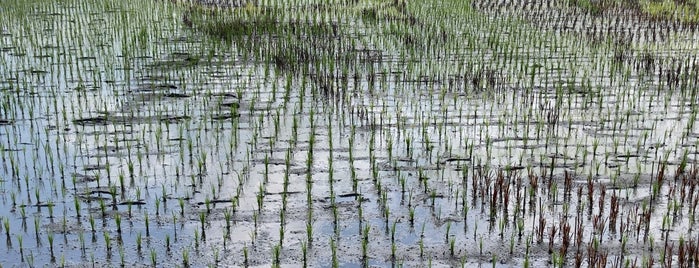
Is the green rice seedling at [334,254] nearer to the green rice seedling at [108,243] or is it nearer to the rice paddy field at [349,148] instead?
the rice paddy field at [349,148]

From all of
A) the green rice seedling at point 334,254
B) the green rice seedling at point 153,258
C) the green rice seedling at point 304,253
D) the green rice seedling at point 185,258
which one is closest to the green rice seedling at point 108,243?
the green rice seedling at point 153,258

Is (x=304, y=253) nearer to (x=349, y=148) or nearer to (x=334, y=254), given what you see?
(x=334, y=254)

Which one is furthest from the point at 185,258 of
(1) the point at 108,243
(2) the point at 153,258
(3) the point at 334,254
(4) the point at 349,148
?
(4) the point at 349,148

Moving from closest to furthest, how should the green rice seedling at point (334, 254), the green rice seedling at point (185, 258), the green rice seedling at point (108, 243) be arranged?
1. the green rice seedling at point (334, 254)
2. the green rice seedling at point (185, 258)
3. the green rice seedling at point (108, 243)

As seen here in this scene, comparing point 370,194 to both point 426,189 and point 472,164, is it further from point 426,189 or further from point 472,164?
point 472,164

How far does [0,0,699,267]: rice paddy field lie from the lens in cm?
416

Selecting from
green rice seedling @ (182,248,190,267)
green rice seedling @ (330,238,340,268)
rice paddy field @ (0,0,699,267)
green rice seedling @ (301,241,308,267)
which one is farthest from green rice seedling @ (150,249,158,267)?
green rice seedling @ (330,238,340,268)

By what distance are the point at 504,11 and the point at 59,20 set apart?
A: 6472 millimetres

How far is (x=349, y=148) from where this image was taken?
564 centimetres

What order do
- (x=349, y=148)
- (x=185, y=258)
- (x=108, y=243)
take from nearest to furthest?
1. (x=185, y=258)
2. (x=108, y=243)
3. (x=349, y=148)

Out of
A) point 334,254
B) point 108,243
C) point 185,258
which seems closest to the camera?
point 334,254

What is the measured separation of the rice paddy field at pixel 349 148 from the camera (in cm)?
416

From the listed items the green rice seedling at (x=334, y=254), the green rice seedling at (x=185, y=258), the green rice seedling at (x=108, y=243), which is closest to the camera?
the green rice seedling at (x=334, y=254)

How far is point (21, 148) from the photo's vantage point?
229 inches
